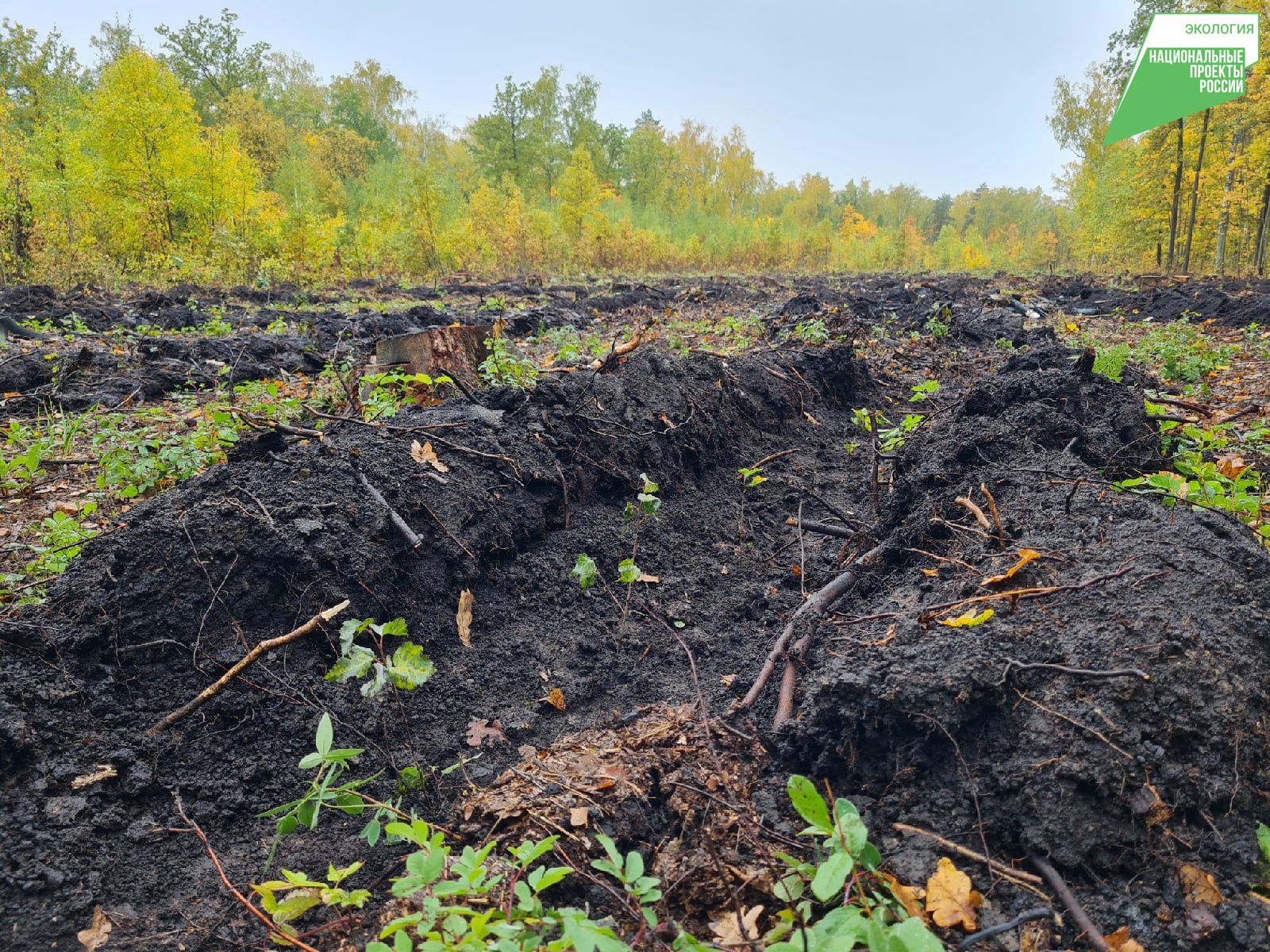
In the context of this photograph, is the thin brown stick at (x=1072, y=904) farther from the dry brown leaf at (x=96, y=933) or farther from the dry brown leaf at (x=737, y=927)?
the dry brown leaf at (x=96, y=933)

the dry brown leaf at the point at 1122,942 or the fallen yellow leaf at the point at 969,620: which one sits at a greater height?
the fallen yellow leaf at the point at 969,620

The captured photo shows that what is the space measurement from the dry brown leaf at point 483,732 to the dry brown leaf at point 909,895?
1.33m

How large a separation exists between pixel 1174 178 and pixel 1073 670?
89.6ft

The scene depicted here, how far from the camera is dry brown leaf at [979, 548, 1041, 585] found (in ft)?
6.43

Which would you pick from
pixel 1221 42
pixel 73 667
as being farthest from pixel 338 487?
pixel 1221 42

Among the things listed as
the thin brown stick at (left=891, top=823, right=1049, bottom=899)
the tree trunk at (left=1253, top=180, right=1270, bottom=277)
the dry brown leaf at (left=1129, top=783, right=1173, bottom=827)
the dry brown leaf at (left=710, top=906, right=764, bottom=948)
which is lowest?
the dry brown leaf at (left=710, top=906, right=764, bottom=948)

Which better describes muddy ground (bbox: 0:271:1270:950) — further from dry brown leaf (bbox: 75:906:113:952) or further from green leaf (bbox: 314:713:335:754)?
green leaf (bbox: 314:713:335:754)

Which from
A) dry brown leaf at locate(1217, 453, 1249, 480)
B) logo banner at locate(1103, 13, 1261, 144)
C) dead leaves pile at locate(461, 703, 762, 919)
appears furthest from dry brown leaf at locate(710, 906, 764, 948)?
logo banner at locate(1103, 13, 1261, 144)

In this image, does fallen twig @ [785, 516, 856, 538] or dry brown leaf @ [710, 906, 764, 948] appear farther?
fallen twig @ [785, 516, 856, 538]

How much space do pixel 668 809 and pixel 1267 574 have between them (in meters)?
1.83

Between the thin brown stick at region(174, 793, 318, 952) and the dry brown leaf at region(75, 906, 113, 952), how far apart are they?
0.73ft

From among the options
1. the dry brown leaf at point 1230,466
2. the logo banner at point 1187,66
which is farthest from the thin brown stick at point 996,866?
the logo banner at point 1187,66

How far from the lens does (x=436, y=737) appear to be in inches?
87.6

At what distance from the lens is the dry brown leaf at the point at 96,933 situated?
1.45 metres
